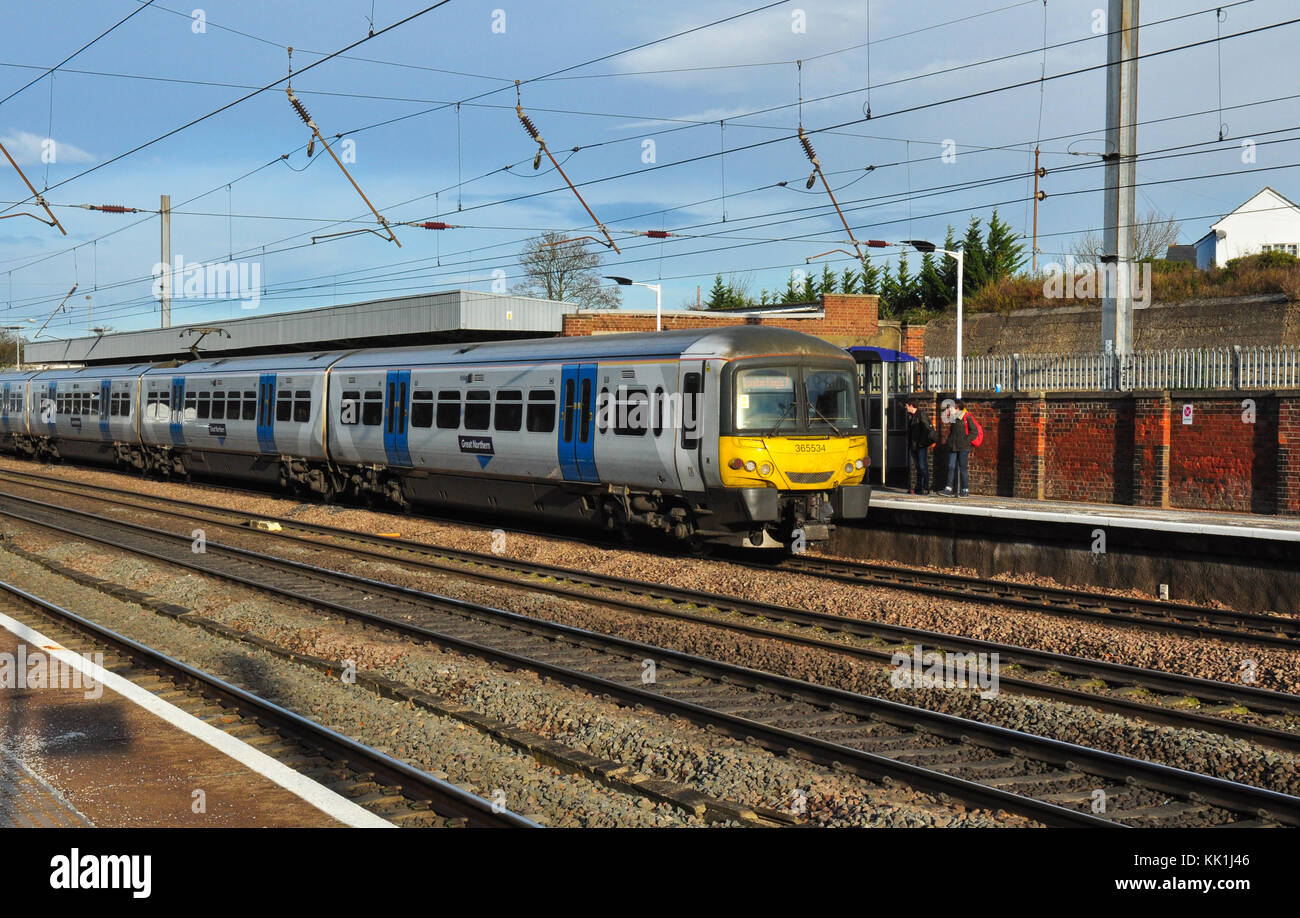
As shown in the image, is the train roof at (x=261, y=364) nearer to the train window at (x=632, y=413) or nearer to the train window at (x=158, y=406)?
the train window at (x=158, y=406)

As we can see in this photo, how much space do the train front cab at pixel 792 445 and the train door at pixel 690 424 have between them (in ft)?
1.28

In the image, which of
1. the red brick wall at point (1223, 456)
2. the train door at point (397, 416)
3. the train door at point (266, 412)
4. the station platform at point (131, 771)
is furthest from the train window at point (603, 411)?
the train door at point (266, 412)

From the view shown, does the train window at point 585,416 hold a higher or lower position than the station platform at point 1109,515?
higher

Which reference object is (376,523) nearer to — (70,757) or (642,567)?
(642,567)

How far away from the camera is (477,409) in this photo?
19.6m

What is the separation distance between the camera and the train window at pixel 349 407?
23.1m

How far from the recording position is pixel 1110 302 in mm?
22328

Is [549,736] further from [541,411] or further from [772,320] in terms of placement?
[772,320]

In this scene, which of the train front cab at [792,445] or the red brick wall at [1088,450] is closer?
the train front cab at [792,445]
